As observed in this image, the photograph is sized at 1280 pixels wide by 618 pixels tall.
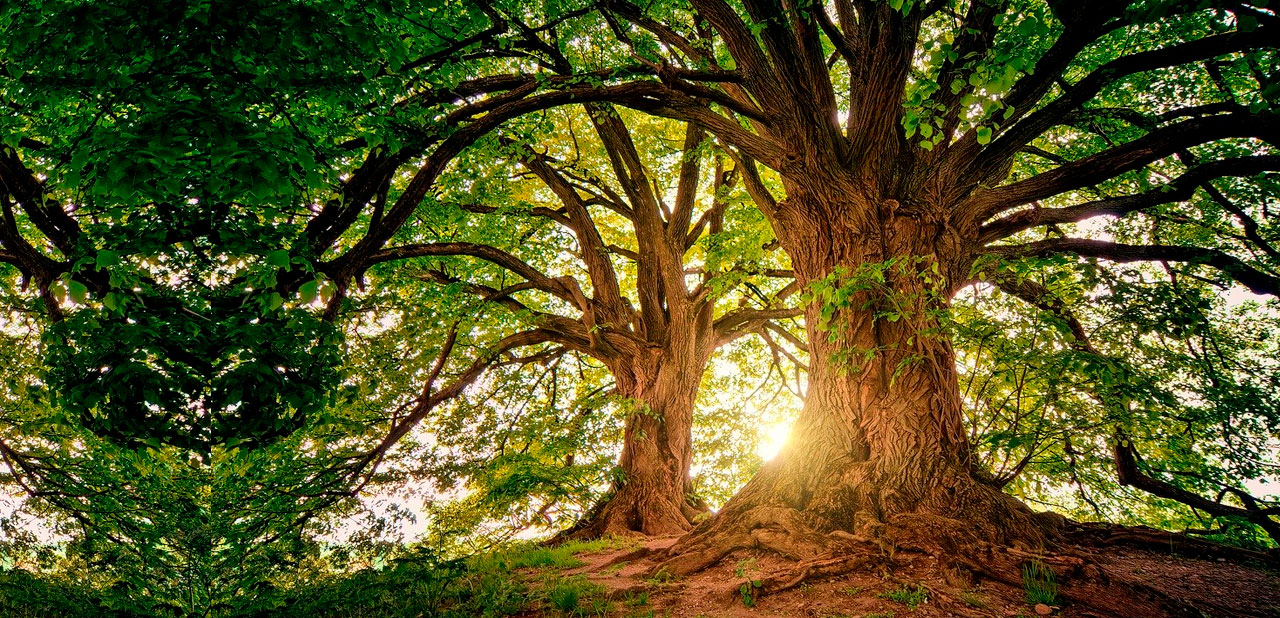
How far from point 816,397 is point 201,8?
213 inches

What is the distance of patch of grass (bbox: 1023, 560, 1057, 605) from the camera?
138 inches

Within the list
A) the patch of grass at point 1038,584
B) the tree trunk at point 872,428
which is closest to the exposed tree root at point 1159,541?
the tree trunk at point 872,428

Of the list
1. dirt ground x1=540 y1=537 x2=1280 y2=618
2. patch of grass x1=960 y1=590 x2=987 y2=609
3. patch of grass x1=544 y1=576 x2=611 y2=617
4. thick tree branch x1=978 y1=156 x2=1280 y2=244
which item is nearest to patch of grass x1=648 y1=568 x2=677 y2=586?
dirt ground x1=540 y1=537 x2=1280 y2=618

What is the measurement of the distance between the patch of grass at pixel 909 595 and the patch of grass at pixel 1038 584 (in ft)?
2.04

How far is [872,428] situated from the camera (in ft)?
16.4

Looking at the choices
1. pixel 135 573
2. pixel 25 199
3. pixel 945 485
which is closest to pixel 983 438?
pixel 945 485

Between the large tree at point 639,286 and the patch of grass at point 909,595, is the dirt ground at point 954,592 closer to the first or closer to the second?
the patch of grass at point 909,595

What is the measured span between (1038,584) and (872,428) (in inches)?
64.6

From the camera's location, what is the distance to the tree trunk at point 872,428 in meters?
4.48

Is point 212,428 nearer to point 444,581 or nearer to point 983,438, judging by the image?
point 444,581

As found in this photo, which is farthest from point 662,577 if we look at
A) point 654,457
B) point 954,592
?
point 654,457

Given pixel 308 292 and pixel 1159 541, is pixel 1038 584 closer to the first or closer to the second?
pixel 1159 541

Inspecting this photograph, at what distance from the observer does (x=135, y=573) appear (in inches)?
181

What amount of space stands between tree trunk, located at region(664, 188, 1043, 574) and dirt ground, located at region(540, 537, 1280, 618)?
0.36 meters
